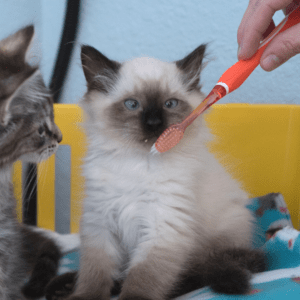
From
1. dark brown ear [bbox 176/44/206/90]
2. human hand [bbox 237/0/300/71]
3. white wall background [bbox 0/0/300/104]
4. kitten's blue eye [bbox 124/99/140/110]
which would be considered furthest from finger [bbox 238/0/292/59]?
white wall background [bbox 0/0/300/104]

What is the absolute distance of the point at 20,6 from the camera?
1.89 meters

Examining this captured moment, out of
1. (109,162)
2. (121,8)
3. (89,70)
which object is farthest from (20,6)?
(109,162)

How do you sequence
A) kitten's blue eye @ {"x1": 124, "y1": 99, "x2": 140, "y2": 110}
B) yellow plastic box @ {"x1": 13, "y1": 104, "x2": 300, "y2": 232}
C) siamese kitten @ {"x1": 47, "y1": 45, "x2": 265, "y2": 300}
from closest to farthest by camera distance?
siamese kitten @ {"x1": 47, "y1": 45, "x2": 265, "y2": 300} < kitten's blue eye @ {"x1": 124, "y1": 99, "x2": 140, "y2": 110} < yellow plastic box @ {"x1": 13, "y1": 104, "x2": 300, "y2": 232}

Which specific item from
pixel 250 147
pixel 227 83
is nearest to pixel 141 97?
pixel 227 83

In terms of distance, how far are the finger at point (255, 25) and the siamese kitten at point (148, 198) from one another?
0.22m

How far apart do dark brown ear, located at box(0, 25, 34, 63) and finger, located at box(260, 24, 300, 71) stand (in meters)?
0.63

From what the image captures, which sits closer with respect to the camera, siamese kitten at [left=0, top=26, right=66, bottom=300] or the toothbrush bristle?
siamese kitten at [left=0, top=26, right=66, bottom=300]

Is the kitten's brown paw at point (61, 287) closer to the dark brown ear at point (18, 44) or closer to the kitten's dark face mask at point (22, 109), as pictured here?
the kitten's dark face mask at point (22, 109)

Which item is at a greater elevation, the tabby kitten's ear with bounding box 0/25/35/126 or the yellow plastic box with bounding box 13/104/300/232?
the tabby kitten's ear with bounding box 0/25/35/126

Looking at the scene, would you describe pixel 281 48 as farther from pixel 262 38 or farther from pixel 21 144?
pixel 21 144

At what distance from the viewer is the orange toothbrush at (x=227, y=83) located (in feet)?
2.93

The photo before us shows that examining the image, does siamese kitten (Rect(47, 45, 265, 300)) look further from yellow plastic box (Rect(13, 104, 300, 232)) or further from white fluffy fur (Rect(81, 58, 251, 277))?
yellow plastic box (Rect(13, 104, 300, 232))

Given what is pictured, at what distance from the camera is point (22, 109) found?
808 millimetres

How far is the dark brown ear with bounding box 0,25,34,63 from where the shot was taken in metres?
0.73
